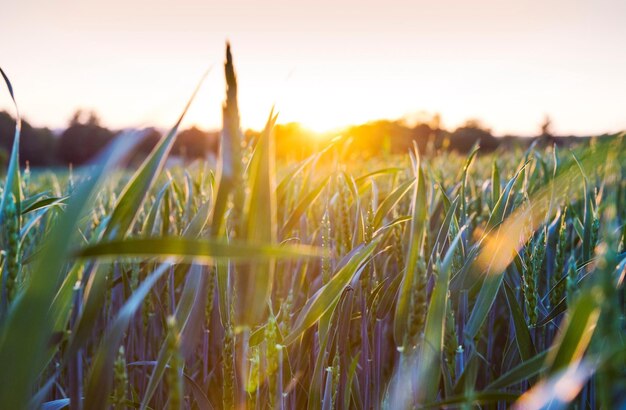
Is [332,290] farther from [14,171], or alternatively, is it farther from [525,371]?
[14,171]

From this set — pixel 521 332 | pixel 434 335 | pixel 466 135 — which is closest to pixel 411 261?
pixel 434 335

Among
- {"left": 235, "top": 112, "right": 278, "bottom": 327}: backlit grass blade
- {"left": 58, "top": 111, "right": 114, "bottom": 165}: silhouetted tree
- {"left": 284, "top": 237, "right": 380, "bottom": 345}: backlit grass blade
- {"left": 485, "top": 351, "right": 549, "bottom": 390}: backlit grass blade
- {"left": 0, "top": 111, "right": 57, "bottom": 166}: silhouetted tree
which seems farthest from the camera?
{"left": 58, "top": 111, "right": 114, "bottom": 165}: silhouetted tree

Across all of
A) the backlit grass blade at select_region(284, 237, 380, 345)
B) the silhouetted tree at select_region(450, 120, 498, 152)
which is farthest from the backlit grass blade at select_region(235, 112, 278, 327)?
the silhouetted tree at select_region(450, 120, 498, 152)

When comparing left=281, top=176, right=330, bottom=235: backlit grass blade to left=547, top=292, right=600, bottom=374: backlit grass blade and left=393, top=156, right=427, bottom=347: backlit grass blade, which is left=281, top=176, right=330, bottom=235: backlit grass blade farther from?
left=547, top=292, right=600, bottom=374: backlit grass blade

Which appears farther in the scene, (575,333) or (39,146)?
(39,146)

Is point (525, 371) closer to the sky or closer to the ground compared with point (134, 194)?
closer to the ground

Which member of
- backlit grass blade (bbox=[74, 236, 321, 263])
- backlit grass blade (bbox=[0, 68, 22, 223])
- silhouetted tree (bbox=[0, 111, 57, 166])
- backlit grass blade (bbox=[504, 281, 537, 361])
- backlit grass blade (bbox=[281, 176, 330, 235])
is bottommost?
backlit grass blade (bbox=[504, 281, 537, 361])

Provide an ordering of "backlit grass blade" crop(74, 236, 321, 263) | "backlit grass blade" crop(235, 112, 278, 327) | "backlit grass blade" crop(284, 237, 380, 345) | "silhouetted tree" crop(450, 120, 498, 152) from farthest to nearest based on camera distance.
→ "silhouetted tree" crop(450, 120, 498, 152), "backlit grass blade" crop(284, 237, 380, 345), "backlit grass blade" crop(235, 112, 278, 327), "backlit grass blade" crop(74, 236, 321, 263)

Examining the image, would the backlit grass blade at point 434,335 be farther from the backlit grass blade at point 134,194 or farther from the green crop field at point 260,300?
the backlit grass blade at point 134,194

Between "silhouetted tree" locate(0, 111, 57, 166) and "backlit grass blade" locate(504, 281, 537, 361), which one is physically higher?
"silhouetted tree" locate(0, 111, 57, 166)

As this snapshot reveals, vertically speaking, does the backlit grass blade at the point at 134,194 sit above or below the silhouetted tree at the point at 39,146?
below

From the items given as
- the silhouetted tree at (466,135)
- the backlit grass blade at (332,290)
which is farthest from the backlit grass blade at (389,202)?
the silhouetted tree at (466,135)

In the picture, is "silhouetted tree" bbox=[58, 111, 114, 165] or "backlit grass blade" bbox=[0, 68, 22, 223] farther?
"silhouetted tree" bbox=[58, 111, 114, 165]

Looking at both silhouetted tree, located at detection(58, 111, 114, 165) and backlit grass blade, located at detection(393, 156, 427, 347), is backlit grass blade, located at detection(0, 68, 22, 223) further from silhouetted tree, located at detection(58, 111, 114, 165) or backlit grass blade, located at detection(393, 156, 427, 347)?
silhouetted tree, located at detection(58, 111, 114, 165)
